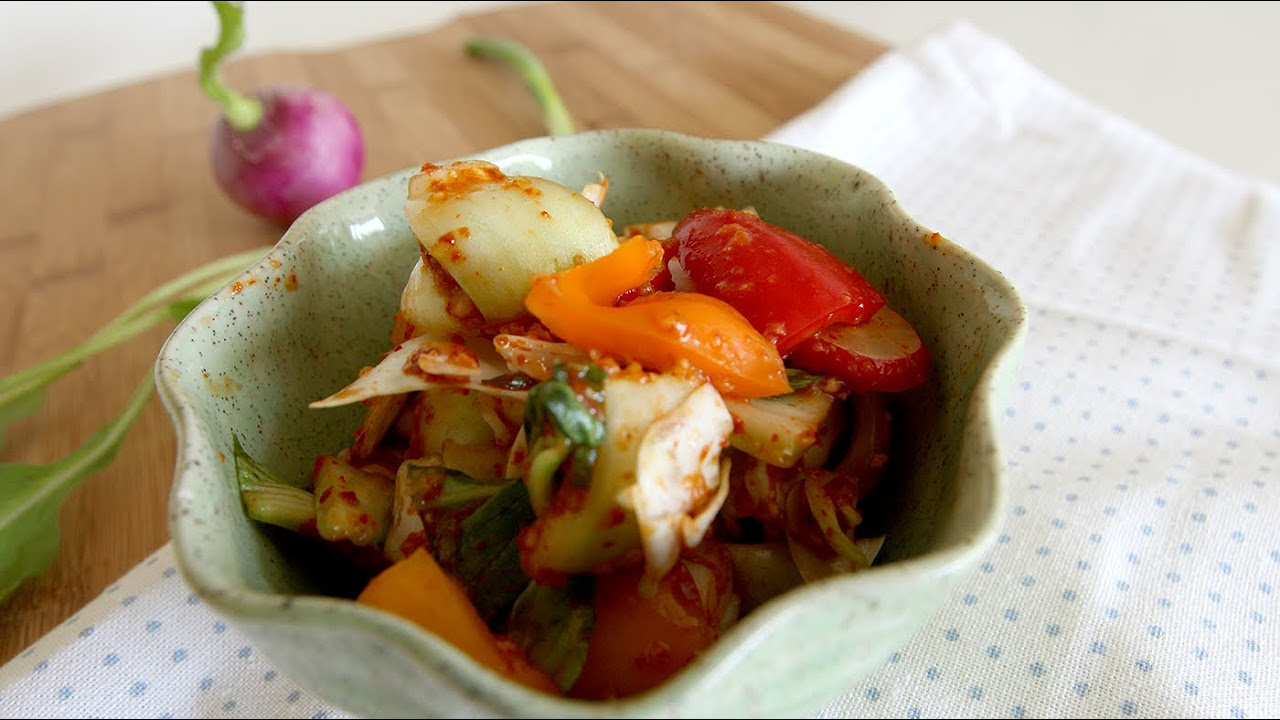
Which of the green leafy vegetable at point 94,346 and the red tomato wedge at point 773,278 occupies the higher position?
the red tomato wedge at point 773,278

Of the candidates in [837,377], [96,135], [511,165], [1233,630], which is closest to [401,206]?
[511,165]

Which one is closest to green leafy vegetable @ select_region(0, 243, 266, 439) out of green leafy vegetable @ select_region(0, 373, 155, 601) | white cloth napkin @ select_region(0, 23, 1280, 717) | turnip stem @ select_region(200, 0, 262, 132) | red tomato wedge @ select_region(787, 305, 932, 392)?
green leafy vegetable @ select_region(0, 373, 155, 601)

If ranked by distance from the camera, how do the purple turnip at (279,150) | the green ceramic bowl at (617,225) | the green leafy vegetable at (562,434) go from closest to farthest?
the green ceramic bowl at (617,225) → the green leafy vegetable at (562,434) → the purple turnip at (279,150)

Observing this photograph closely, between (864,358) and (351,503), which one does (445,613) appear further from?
(864,358)

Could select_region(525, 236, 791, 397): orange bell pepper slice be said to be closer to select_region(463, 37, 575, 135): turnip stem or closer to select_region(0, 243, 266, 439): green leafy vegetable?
select_region(0, 243, 266, 439): green leafy vegetable

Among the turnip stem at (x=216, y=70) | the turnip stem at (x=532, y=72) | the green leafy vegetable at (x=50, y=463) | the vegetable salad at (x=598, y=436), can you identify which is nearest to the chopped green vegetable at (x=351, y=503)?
the vegetable salad at (x=598, y=436)

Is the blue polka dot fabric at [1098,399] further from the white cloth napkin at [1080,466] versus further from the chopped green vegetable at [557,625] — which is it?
the chopped green vegetable at [557,625]

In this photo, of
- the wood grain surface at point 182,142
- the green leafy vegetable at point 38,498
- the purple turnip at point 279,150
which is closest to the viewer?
the green leafy vegetable at point 38,498
